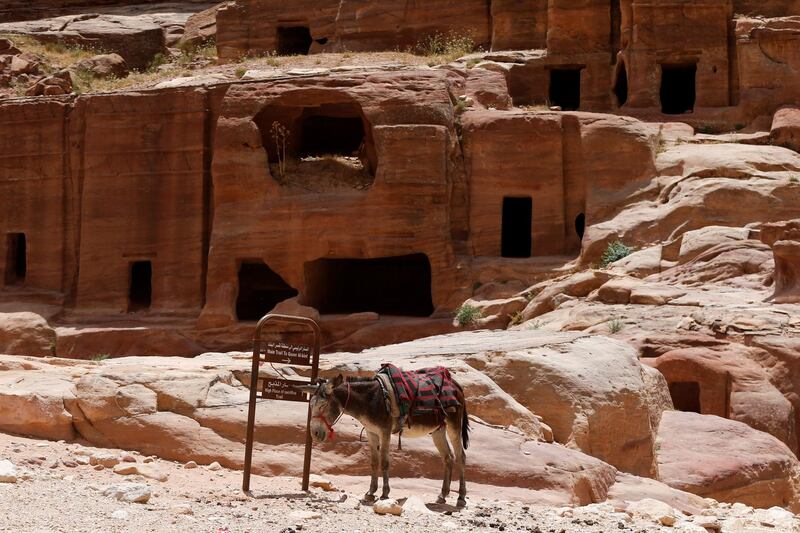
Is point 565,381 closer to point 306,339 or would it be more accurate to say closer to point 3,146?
point 306,339

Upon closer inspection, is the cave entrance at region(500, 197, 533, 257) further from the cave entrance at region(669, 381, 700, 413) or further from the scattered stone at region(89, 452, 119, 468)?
the scattered stone at region(89, 452, 119, 468)

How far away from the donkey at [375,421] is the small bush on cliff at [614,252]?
14059 mm

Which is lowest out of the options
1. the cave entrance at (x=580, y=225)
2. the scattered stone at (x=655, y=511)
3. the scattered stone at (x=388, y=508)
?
the scattered stone at (x=655, y=511)

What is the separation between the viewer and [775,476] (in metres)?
14.6

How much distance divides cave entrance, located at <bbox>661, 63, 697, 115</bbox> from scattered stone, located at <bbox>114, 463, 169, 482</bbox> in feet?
80.3

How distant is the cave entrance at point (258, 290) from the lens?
29.0 meters

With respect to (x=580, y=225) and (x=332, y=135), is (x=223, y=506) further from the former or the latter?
(x=332, y=135)

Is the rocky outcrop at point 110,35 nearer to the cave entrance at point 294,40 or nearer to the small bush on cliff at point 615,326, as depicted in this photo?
the cave entrance at point 294,40

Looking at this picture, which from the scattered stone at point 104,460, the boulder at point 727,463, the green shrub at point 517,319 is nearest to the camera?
the scattered stone at point 104,460

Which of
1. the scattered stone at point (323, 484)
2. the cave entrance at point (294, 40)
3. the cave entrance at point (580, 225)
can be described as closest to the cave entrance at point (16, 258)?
the cave entrance at point (294, 40)

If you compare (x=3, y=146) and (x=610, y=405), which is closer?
(x=610, y=405)

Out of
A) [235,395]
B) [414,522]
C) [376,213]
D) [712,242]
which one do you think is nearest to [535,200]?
[376,213]

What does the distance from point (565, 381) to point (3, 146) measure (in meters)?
20.4

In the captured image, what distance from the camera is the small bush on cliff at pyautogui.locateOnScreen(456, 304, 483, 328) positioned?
79.9 ft
